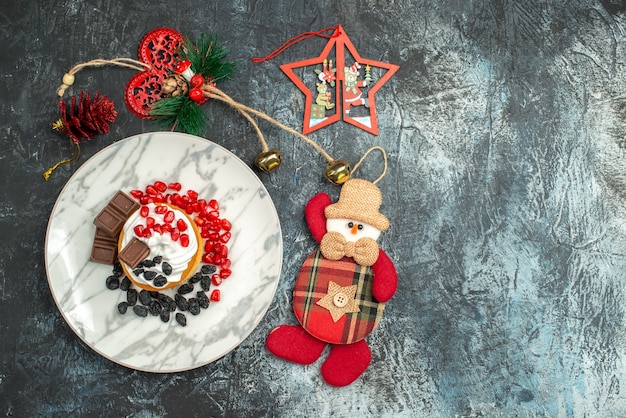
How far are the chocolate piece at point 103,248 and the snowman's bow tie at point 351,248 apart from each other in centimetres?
54

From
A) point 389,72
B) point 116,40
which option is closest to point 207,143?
point 116,40

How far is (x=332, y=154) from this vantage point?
1592 millimetres

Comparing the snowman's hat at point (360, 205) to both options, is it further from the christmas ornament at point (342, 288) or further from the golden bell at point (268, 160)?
the golden bell at point (268, 160)

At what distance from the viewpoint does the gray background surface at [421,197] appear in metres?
1.54

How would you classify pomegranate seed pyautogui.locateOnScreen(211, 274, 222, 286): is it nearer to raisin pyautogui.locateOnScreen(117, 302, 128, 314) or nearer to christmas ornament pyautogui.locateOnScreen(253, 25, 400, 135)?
raisin pyautogui.locateOnScreen(117, 302, 128, 314)

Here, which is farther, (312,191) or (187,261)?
(312,191)

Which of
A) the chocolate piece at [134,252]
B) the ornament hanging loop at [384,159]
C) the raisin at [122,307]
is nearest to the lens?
the chocolate piece at [134,252]

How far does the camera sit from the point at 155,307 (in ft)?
4.84

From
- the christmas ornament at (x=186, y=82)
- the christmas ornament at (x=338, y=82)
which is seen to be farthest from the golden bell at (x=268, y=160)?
the christmas ornament at (x=338, y=82)

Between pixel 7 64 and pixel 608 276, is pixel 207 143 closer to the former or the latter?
pixel 7 64

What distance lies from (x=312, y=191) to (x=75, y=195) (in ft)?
2.03

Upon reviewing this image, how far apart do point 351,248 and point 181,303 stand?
0.46 metres

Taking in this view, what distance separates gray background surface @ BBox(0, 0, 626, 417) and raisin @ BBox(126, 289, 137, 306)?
201 mm

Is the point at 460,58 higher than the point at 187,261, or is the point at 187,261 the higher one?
the point at 460,58
